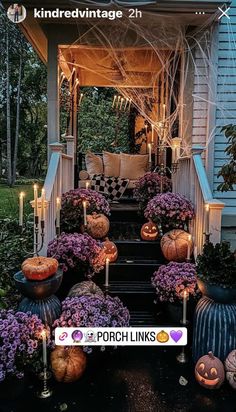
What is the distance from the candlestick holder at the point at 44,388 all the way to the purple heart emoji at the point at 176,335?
42.0 inches

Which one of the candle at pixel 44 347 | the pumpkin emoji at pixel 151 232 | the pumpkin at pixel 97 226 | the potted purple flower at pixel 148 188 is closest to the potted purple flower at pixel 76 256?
the pumpkin at pixel 97 226

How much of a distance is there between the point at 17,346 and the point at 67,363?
372 mm

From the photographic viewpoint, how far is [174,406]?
226 cm

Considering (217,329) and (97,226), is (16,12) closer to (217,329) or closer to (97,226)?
(97,226)

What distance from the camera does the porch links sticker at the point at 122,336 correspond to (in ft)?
8.43

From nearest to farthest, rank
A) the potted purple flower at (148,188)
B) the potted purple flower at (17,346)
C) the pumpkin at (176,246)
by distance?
the potted purple flower at (17,346)
the pumpkin at (176,246)
the potted purple flower at (148,188)

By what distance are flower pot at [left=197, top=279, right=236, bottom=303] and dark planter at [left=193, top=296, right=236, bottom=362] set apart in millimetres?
45

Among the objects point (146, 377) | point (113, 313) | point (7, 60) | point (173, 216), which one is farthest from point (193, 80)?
point (7, 60)

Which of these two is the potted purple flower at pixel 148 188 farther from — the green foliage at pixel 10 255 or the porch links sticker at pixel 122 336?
the porch links sticker at pixel 122 336

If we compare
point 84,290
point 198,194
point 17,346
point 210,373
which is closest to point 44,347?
point 17,346

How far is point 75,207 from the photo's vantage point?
4.04 metres

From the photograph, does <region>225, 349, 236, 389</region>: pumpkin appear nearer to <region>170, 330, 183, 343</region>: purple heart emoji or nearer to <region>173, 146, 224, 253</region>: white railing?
<region>170, 330, 183, 343</region>: purple heart emoji

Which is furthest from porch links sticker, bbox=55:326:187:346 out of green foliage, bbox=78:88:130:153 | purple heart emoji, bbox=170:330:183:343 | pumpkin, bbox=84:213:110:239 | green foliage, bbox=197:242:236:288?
green foliage, bbox=78:88:130:153

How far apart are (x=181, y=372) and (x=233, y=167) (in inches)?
63.4
